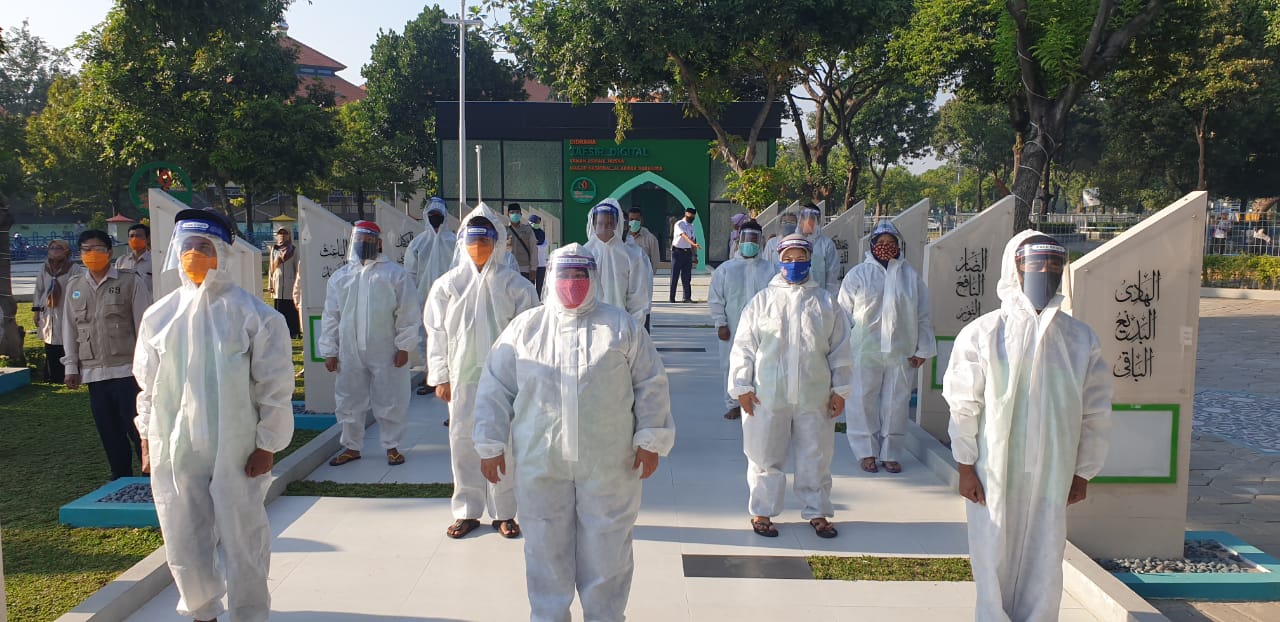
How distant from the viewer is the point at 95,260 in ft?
20.4

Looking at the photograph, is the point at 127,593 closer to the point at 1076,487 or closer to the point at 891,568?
the point at 891,568

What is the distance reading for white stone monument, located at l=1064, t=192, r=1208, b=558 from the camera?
16.8ft

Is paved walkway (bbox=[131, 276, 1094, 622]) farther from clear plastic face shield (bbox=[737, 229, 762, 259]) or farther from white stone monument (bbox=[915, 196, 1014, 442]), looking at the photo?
clear plastic face shield (bbox=[737, 229, 762, 259])

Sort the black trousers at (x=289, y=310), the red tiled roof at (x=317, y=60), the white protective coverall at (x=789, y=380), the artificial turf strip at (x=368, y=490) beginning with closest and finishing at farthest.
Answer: the white protective coverall at (x=789, y=380), the artificial turf strip at (x=368, y=490), the black trousers at (x=289, y=310), the red tiled roof at (x=317, y=60)

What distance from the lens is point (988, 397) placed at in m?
3.81

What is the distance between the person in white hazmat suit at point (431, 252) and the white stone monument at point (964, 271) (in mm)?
5139

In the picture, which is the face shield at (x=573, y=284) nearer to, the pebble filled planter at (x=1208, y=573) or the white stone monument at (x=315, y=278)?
the pebble filled planter at (x=1208, y=573)

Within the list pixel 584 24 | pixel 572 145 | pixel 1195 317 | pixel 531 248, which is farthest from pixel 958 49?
pixel 1195 317

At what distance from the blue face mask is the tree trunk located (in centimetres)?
985

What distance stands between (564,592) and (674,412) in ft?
17.1

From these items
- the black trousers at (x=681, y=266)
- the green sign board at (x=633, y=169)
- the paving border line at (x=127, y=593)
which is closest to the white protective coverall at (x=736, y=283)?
the paving border line at (x=127, y=593)

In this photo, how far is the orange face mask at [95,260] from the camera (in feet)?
20.3

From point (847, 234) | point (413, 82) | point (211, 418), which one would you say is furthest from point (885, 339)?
point (413, 82)

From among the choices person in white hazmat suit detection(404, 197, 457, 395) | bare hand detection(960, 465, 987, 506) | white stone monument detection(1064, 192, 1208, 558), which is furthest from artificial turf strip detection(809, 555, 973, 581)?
person in white hazmat suit detection(404, 197, 457, 395)
